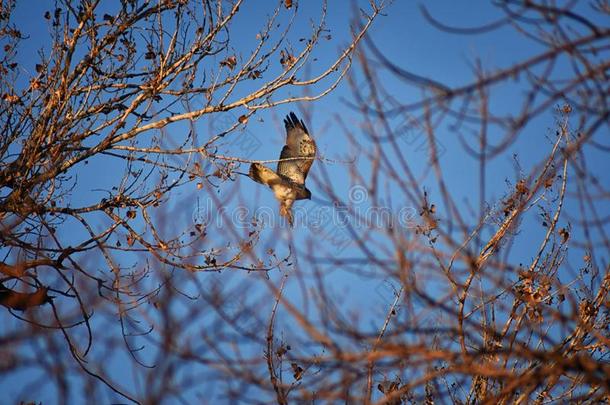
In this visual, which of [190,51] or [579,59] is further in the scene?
[190,51]

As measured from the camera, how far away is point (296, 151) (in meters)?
10.5

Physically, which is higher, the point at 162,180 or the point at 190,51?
the point at 190,51

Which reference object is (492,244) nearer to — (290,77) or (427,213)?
(427,213)

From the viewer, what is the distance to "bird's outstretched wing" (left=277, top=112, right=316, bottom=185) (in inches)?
395

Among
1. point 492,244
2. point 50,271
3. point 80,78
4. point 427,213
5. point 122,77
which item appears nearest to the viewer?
point 427,213

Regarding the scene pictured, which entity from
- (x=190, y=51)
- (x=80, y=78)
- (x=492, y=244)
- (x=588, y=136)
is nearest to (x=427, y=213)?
(x=588, y=136)

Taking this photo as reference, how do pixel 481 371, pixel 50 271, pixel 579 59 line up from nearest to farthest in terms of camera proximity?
pixel 481 371, pixel 579 59, pixel 50 271

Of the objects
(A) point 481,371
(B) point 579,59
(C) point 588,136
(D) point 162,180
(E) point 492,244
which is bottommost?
(A) point 481,371

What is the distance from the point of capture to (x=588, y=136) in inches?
87.2

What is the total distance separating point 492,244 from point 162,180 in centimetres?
295

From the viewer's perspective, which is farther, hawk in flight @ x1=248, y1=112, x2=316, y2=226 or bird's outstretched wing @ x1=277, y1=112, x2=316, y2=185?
bird's outstretched wing @ x1=277, y1=112, x2=316, y2=185

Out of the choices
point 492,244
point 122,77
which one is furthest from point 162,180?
point 492,244

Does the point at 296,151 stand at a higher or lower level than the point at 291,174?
higher

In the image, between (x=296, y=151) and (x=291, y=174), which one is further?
(x=296, y=151)
